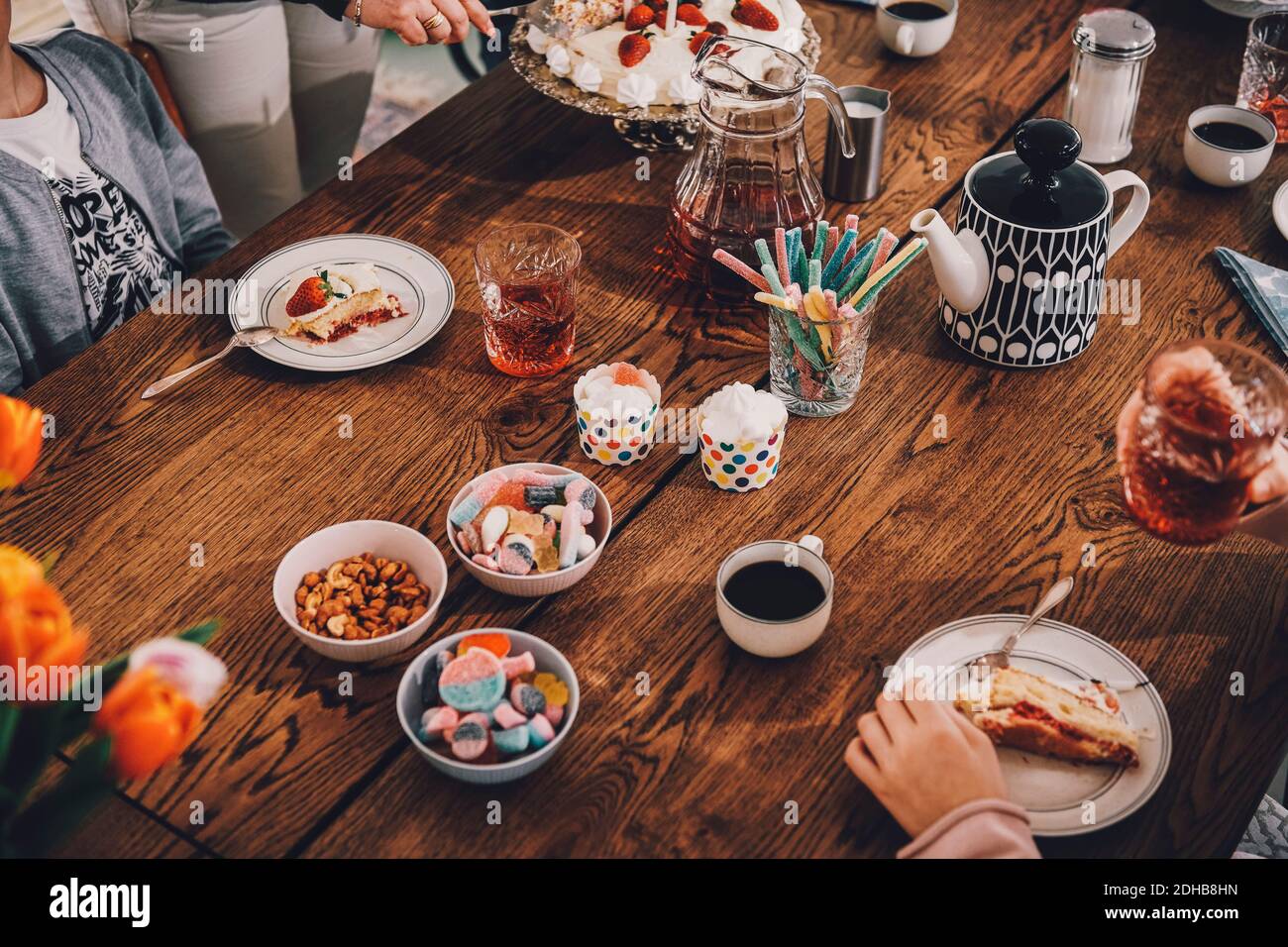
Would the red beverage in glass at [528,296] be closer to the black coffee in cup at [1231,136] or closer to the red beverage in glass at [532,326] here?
the red beverage in glass at [532,326]

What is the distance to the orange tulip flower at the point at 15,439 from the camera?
2.72 ft

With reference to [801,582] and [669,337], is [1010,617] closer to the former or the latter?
[801,582]

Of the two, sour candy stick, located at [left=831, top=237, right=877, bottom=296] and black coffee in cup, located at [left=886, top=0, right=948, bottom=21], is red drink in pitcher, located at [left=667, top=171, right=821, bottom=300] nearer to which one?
sour candy stick, located at [left=831, top=237, right=877, bottom=296]

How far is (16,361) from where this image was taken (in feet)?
5.37

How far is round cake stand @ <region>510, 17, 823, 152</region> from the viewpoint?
162cm

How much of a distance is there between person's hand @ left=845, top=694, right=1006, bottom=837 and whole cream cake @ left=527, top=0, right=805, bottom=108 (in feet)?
3.02

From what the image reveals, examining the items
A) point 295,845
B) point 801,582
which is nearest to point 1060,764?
point 801,582

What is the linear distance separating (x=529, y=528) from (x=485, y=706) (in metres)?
0.23

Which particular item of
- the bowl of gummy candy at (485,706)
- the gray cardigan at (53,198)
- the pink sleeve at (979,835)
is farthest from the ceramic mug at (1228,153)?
the gray cardigan at (53,198)

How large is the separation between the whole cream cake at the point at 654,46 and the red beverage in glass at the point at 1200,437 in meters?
0.79

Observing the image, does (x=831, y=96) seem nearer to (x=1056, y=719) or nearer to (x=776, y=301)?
(x=776, y=301)

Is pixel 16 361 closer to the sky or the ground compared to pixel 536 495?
closer to the ground

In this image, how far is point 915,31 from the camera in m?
1.95
